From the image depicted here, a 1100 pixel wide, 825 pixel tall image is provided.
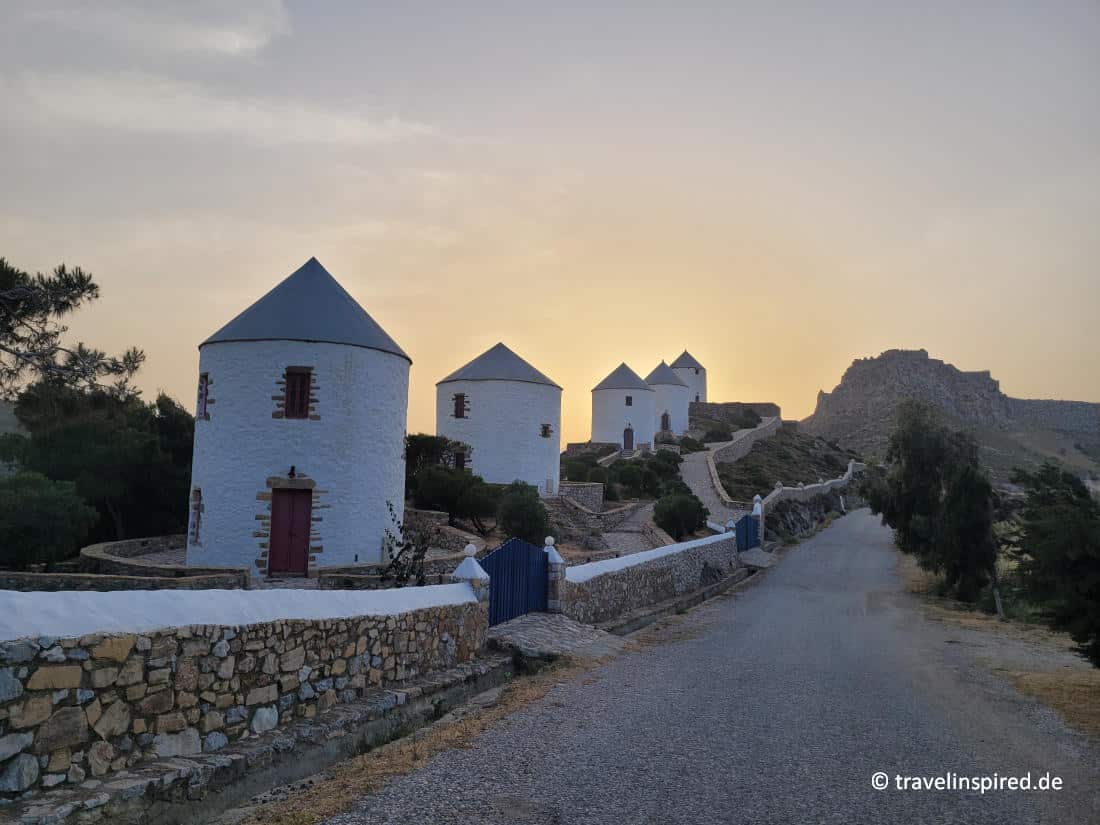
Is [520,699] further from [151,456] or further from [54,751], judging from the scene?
[151,456]

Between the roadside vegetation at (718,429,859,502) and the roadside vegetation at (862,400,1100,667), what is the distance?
15.0 m

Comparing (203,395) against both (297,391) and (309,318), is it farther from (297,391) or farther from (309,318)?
(309,318)

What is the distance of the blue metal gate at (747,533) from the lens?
3209cm

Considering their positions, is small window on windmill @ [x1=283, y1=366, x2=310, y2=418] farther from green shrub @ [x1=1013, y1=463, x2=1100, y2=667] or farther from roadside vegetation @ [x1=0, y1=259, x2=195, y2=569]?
green shrub @ [x1=1013, y1=463, x2=1100, y2=667]

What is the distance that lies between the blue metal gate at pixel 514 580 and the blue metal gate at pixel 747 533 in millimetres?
18748

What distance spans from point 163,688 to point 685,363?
261ft

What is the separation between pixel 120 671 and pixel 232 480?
14.6 m

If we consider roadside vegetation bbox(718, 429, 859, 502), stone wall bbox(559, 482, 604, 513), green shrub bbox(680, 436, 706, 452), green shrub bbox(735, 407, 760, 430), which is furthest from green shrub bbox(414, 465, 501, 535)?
green shrub bbox(735, 407, 760, 430)

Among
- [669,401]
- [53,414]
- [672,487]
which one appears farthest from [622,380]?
[53,414]

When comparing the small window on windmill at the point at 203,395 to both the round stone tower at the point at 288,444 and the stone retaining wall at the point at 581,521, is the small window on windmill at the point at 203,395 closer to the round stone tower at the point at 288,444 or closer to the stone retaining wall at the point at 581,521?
the round stone tower at the point at 288,444

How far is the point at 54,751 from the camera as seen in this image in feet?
16.9

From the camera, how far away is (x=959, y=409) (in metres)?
127

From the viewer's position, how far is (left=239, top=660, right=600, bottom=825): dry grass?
5684 millimetres

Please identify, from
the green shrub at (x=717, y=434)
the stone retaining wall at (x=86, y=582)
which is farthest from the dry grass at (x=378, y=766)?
the green shrub at (x=717, y=434)
